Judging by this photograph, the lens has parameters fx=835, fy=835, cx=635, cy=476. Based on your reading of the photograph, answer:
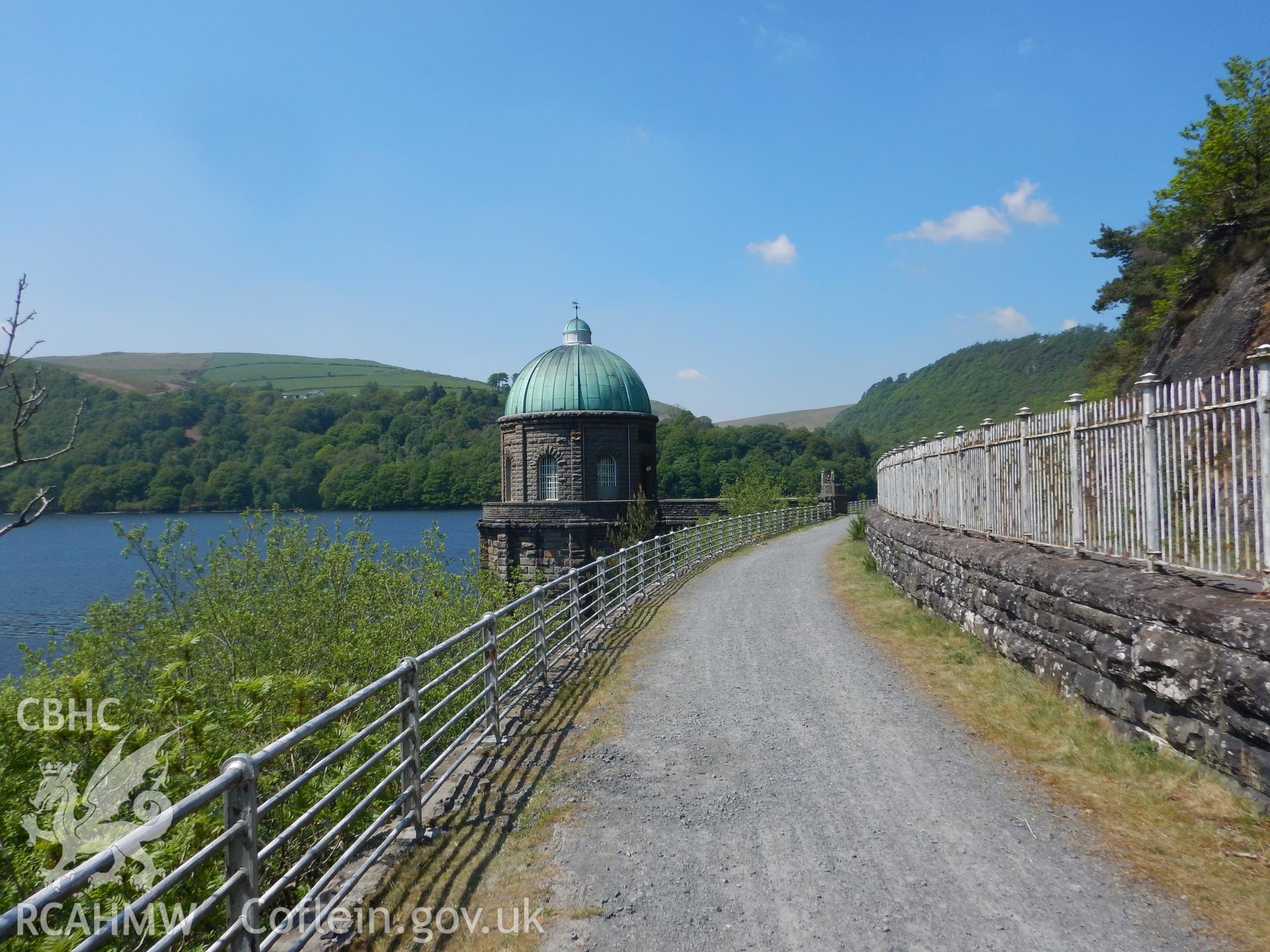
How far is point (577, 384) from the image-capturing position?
33.2 m

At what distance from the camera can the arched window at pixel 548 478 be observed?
107 ft

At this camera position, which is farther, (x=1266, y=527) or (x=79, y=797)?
(x=1266, y=527)

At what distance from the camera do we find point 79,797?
4.39 meters

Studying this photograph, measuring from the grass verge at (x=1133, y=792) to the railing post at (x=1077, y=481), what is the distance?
1279 millimetres

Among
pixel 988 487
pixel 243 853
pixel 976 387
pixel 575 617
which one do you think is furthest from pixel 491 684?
pixel 976 387

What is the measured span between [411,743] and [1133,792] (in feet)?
14.6

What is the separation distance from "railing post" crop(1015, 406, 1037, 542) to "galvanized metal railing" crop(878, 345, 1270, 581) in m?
0.02

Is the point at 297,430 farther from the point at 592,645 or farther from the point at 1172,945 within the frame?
the point at 1172,945

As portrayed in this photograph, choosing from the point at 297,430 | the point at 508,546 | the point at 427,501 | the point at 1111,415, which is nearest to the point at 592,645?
the point at 1111,415

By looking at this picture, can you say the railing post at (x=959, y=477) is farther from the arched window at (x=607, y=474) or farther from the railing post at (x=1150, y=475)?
the arched window at (x=607, y=474)

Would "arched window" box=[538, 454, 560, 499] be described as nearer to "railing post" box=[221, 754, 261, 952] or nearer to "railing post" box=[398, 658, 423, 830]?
"railing post" box=[398, 658, 423, 830]

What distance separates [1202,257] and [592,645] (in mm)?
18905

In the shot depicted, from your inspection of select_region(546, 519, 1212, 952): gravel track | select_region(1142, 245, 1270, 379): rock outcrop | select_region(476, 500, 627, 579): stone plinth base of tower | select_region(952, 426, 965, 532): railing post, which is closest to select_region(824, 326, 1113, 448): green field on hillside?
select_region(476, 500, 627, 579): stone plinth base of tower

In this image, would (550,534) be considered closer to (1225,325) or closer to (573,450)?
(573,450)
